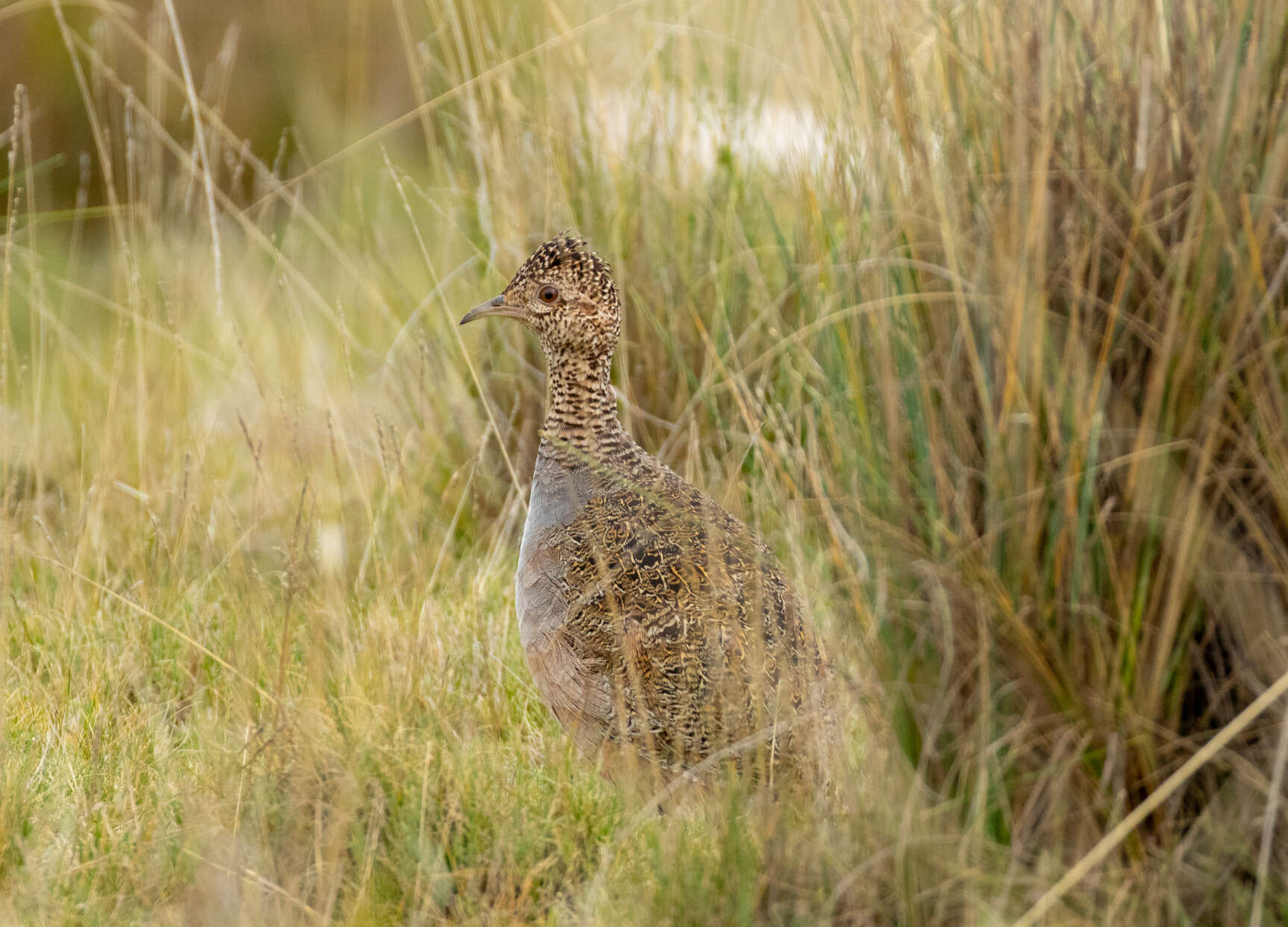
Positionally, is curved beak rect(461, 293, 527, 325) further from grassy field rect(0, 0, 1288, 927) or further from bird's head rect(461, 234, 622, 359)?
grassy field rect(0, 0, 1288, 927)

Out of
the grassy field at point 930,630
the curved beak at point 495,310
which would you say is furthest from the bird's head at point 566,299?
the grassy field at point 930,630

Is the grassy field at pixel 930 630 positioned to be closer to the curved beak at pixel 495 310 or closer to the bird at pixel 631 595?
the bird at pixel 631 595

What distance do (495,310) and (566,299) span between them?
0.73 feet

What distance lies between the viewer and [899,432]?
2498 millimetres

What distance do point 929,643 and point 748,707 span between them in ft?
2.17

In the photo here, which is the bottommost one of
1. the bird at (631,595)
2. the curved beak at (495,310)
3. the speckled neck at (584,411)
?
the bird at (631,595)

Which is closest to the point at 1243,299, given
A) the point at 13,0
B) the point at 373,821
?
the point at 373,821

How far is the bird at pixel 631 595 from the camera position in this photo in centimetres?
306

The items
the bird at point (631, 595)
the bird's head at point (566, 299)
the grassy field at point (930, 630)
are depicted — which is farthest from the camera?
the bird's head at point (566, 299)

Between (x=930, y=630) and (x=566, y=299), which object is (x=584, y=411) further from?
(x=930, y=630)

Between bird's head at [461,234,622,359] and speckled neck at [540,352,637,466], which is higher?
bird's head at [461,234,622,359]

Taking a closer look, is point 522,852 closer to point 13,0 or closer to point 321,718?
point 321,718

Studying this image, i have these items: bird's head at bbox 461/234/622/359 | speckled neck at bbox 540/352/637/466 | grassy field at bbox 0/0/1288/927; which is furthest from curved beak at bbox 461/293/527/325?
grassy field at bbox 0/0/1288/927

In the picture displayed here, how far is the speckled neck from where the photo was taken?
3967mm
